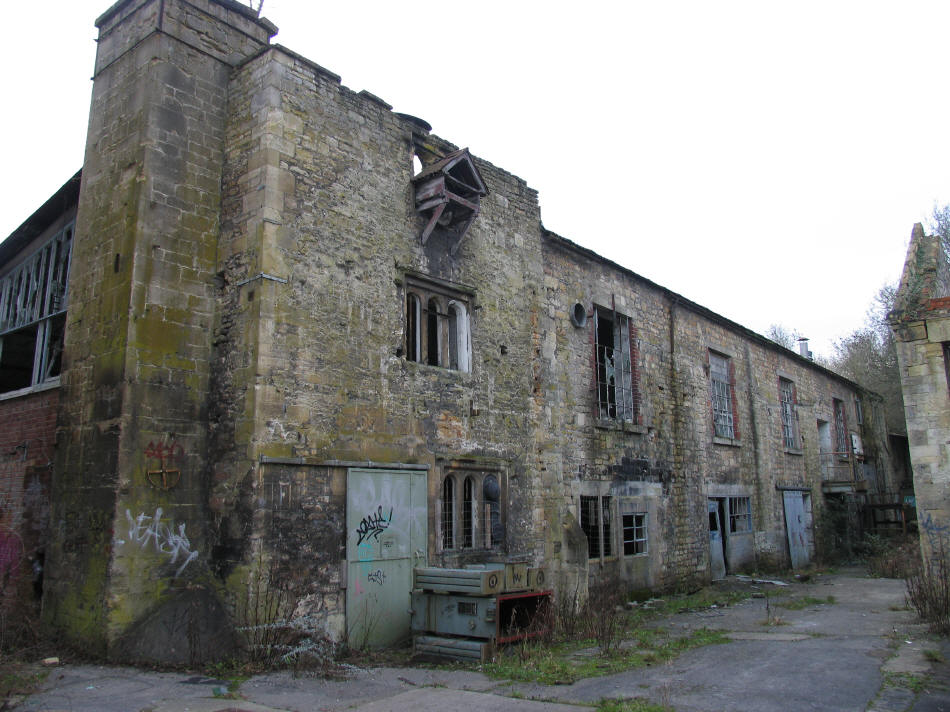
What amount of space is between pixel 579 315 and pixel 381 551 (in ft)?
22.0

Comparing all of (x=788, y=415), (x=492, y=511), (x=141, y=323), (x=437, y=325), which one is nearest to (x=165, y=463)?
(x=141, y=323)

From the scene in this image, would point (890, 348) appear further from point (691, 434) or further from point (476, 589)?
point (476, 589)

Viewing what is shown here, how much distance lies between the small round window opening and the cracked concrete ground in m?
6.47

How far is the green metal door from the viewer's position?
8.90m

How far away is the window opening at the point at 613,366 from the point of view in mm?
14609

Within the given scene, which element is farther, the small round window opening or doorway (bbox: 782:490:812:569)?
doorway (bbox: 782:490:812:569)

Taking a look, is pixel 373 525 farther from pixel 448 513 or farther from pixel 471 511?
pixel 471 511

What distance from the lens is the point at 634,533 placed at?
571 inches

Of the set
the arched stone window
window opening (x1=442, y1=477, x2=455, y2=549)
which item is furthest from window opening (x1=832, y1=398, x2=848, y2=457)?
the arched stone window

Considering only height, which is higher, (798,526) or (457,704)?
(798,526)

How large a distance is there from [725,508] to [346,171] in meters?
12.9

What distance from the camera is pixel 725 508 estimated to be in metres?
17.7

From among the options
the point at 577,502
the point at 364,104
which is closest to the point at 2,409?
the point at 364,104

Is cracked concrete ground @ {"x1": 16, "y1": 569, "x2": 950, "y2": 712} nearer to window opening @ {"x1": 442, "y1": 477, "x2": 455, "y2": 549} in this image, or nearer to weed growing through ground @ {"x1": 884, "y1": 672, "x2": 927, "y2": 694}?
weed growing through ground @ {"x1": 884, "y1": 672, "x2": 927, "y2": 694}
